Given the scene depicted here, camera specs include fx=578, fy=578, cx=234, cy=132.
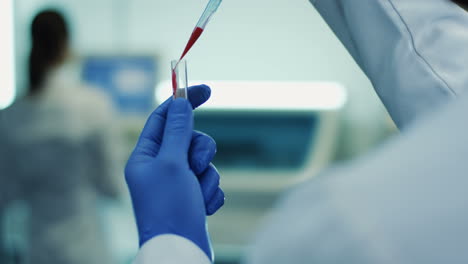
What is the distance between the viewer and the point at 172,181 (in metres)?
0.53

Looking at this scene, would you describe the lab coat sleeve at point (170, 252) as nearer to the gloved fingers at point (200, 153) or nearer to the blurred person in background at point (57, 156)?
the gloved fingers at point (200, 153)

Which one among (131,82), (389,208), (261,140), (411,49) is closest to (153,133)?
(411,49)

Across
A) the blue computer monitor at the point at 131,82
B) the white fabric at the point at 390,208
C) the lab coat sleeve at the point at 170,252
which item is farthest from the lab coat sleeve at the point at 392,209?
the blue computer monitor at the point at 131,82

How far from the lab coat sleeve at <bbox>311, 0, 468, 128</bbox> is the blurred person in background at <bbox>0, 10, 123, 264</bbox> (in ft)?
4.60

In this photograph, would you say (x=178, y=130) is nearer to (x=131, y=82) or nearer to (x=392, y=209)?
(x=392, y=209)

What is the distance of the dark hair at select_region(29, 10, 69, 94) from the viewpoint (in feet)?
6.04

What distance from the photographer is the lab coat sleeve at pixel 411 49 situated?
530mm

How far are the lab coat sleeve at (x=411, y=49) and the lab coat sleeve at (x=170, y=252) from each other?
0.78 feet

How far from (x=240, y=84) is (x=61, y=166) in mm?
1024

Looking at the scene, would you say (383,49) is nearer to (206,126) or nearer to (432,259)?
(432,259)

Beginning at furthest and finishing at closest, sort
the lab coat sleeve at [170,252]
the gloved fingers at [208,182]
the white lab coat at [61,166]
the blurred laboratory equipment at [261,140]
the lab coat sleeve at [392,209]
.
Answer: the blurred laboratory equipment at [261,140]
the white lab coat at [61,166]
the gloved fingers at [208,182]
the lab coat sleeve at [170,252]
the lab coat sleeve at [392,209]

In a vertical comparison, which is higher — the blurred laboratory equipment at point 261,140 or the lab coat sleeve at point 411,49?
the lab coat sleeve at point 411,49

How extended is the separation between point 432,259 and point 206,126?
2429mm

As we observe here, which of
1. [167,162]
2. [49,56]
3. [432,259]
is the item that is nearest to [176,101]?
[167,162]
